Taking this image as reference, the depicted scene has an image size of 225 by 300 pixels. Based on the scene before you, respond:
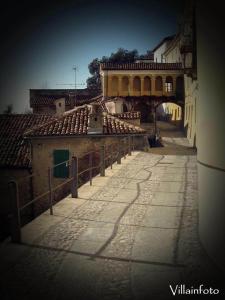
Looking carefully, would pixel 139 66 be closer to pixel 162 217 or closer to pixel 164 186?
pixel 164 186

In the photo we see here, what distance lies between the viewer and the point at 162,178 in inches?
411

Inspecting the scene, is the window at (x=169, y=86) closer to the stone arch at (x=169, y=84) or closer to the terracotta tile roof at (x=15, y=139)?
the stone arch at (x=169, y=84)

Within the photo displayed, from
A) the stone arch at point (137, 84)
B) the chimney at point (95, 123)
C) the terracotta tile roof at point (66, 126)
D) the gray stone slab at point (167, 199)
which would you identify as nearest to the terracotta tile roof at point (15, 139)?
the terracotta tile roof at point (66, 126)

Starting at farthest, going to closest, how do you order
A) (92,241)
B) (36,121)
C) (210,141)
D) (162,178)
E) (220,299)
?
(36,121) < (162,178) < (92,241) < (210,141) < (220,299)

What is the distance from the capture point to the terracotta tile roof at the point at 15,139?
17.0 m

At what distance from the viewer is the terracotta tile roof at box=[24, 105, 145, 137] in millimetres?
16641

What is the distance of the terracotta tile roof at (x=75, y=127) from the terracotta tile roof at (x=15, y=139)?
56.6 inches

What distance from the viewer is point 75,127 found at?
1708cm

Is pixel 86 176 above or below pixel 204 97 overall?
below

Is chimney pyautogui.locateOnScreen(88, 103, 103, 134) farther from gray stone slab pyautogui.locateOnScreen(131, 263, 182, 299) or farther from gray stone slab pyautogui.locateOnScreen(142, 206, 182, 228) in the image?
gray stone slab pyautogui.locateOnScreen(131, 263, 182, 299)

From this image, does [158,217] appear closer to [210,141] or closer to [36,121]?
[210,141]

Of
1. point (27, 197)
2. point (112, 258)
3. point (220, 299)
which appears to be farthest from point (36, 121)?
point (220, 299)

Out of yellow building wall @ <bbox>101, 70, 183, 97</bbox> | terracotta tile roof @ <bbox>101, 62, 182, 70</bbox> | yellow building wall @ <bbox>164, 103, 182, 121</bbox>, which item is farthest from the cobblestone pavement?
yellow building wall @ <bbox>164, 103, 182, 121</bbox>

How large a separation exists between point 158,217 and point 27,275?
3054 millimetres
